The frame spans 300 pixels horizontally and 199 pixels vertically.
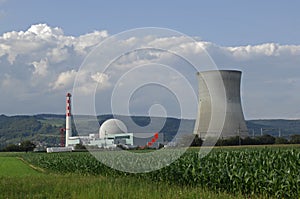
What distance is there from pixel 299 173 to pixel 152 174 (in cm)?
972

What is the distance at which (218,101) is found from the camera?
43.1 m

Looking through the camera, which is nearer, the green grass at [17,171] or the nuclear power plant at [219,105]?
the green grass at [17,171]

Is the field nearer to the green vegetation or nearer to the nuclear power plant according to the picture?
the nuclear power plant

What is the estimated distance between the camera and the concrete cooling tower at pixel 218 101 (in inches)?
1665

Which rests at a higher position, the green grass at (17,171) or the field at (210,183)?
the field at (210,183)

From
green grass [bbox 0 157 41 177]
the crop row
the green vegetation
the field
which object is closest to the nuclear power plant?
green grass [bbox 0 157 41 177]

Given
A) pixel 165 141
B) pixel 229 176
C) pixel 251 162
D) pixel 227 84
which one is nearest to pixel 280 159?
pixel 251 162

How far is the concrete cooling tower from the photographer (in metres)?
42.3

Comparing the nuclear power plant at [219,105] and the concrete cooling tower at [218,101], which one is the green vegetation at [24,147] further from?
the concrete cooling tower at [218,101]

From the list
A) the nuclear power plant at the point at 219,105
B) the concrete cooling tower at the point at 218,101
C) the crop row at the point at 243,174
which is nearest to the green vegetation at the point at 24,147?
the nuclear power plant at the point at 219,105

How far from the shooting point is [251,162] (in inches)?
677

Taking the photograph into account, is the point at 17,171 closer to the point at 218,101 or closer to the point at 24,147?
the point at 218,101

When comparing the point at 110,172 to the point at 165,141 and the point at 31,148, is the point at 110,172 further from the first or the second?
Result: the point at 31,148

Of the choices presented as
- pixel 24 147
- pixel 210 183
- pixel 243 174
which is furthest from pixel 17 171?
pixel 24 147
